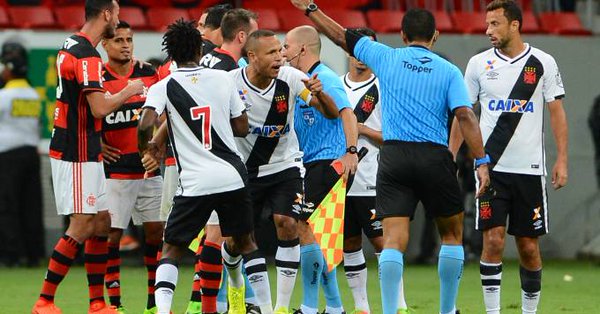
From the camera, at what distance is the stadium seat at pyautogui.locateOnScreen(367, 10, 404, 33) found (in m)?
17.4

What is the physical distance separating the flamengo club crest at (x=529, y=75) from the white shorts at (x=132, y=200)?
3189 mm

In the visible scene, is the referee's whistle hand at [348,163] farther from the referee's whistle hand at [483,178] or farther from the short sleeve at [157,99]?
the short sleeve at [157,99]

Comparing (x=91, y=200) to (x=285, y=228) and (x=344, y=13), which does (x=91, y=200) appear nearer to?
(x=285, y=228)

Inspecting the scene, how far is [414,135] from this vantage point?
344 inches

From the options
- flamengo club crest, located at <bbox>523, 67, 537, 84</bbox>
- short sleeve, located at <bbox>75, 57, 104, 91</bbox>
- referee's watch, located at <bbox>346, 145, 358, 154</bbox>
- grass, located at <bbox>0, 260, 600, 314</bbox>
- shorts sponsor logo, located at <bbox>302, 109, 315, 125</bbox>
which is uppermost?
short sleeve, located at <bbox>75, 57, 104, 91</bbox>

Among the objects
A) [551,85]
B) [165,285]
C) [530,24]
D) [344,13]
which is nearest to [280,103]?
[165,285]

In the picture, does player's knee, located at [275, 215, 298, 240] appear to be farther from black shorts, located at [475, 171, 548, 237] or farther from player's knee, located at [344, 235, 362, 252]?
black shorts, located at [475, 171, 548, 237]

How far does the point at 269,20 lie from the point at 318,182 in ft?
22.8

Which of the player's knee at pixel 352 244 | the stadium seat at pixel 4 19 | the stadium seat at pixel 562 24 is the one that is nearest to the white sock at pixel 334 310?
the player's knee at pixel 352 244

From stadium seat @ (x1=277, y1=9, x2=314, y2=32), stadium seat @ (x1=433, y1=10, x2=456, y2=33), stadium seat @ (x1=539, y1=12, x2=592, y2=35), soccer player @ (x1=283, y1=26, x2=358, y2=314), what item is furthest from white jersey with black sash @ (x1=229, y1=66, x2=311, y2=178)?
stadium seat @ (x1=539, y1=12, x2=592, y2=35)

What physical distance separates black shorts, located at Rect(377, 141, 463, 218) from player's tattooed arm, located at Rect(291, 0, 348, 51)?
0.80 metres

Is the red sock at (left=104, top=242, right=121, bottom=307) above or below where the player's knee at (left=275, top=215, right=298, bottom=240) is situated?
below

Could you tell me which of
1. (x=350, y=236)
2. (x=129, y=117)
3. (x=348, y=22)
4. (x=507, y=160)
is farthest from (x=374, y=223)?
(x=348, y=22)

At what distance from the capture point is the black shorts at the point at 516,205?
9.65 m
